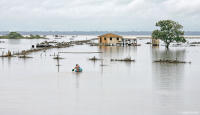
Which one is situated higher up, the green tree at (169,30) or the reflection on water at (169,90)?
the green tree at (169,30)

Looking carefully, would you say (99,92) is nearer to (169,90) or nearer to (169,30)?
(169,90)

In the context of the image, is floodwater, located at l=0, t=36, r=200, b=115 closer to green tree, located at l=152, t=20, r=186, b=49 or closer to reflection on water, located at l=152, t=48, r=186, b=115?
reflection on water, located at l=152, t=48, r=186, b=115

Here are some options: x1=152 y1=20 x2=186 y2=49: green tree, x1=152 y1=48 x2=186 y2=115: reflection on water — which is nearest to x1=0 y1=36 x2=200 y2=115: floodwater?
x1=152 y1=48 x2=186 y2=115: reflection on water

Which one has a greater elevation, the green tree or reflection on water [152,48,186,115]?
the green tree

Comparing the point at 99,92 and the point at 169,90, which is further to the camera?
the point at 169,90

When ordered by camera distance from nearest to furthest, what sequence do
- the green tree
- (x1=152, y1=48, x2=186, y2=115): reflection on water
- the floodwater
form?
1. the floodwater
2. (x1=152, y1=48, x2=186, y2=115): reflection on water
3. the green tree

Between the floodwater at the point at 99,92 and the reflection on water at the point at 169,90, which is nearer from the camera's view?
the floodwater at the point at 99,92

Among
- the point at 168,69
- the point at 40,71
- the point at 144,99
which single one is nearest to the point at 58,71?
the point at 40,71

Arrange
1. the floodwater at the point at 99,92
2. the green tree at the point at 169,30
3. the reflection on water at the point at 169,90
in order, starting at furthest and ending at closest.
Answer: the green tree at the point at 169,30, the reflection on water at the point at 169,90, the floodwater at the point at 99,92

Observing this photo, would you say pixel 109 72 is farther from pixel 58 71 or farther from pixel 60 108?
pixel 60 108

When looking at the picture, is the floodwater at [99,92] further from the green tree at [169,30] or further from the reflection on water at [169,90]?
the green tree at [169,30]

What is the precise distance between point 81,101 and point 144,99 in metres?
4.55

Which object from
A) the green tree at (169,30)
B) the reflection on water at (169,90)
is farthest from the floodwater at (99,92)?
the green tree at (169,30)

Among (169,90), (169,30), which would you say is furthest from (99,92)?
(169,30)
